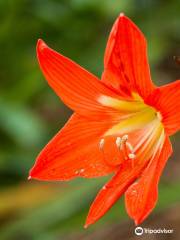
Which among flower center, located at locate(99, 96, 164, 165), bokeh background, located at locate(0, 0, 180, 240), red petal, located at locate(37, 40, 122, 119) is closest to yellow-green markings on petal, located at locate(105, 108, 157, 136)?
flower center, located at locate(99, 96, 164, 165)

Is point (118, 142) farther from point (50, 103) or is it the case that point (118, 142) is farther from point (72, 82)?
point (50, 103)

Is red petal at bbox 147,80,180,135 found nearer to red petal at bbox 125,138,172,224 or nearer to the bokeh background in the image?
red petal at bbox 125,138,172,224

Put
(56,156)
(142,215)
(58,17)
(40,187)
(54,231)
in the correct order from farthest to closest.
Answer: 1. (58,17)
2. (40,187)
3. (54,231)
4. (56,156)
5. (142,215)

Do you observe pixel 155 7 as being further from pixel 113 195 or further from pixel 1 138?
pixel 113 195

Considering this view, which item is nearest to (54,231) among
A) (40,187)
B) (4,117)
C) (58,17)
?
(40,187)

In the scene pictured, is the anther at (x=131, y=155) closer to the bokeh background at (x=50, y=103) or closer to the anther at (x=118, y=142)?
the anther at (x=118, y=142)

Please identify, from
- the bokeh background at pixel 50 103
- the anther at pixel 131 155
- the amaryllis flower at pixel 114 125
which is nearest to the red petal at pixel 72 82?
the amaryllis flower at pixel 114 125
